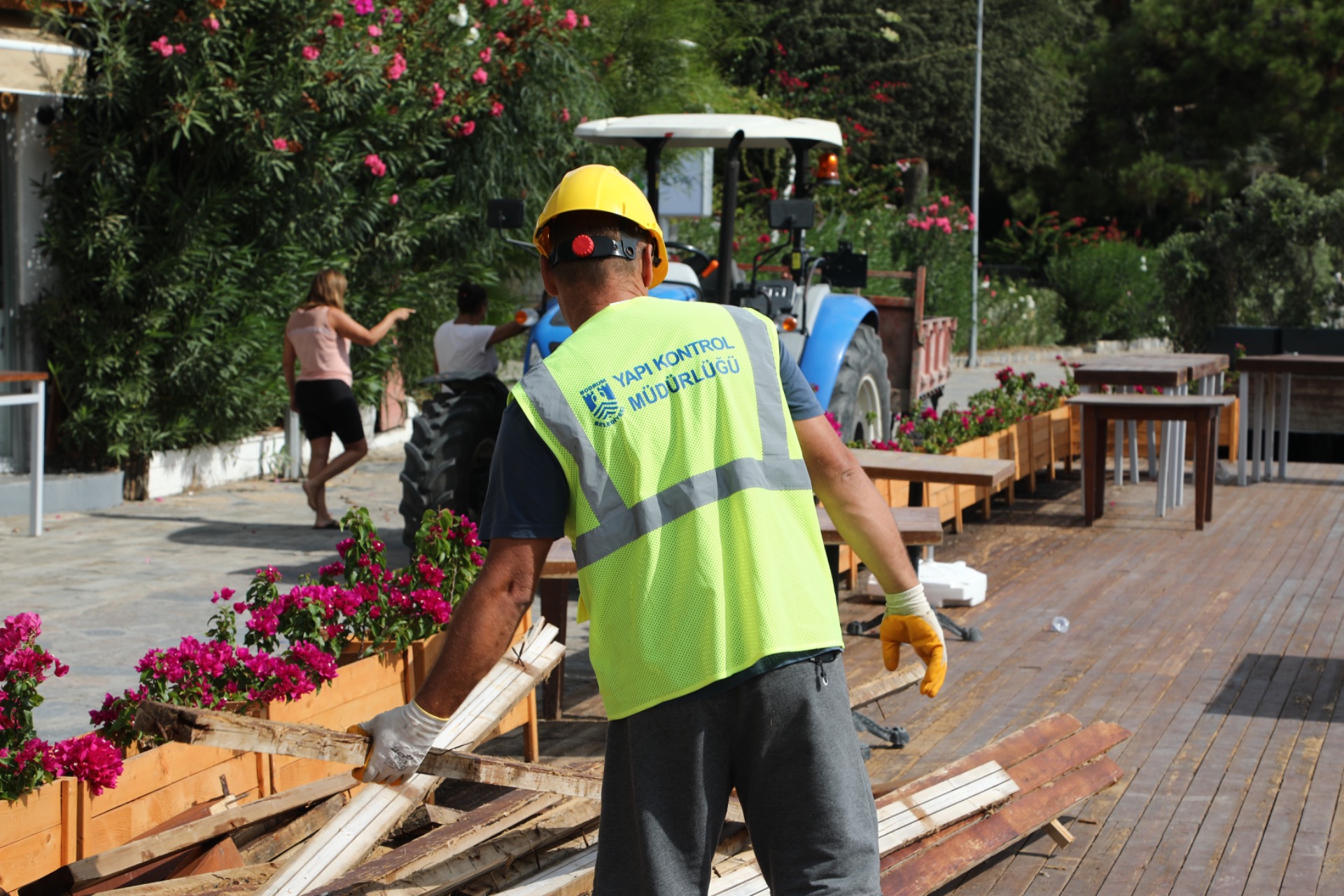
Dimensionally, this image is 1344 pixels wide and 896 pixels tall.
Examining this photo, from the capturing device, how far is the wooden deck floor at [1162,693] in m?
4.34

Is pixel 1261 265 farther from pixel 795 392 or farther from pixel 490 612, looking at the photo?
pixel 490 612

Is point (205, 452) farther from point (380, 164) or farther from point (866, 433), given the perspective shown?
point (866, 433)

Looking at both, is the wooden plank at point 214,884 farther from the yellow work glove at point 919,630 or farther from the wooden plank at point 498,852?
the yellow work glove at point 919,630

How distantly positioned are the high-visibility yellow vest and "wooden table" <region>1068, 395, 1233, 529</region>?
305 inches

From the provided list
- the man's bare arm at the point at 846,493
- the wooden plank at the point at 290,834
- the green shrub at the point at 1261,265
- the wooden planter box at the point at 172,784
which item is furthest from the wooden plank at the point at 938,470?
the green shrub at the point at 1261,265

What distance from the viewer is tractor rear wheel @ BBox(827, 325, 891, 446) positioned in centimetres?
931

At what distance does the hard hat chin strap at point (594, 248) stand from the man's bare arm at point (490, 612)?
1.70 feet

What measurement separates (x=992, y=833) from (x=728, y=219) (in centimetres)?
460

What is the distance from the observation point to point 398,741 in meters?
2.78

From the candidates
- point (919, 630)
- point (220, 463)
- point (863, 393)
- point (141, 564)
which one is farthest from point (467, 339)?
point (919, 630)

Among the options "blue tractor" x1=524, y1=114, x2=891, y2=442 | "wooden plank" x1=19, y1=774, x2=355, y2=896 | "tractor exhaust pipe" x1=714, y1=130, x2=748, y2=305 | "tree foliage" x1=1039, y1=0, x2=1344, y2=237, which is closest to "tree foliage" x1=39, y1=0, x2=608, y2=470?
"blue tractor" x1=524, y1=114, x2=891, y2=442

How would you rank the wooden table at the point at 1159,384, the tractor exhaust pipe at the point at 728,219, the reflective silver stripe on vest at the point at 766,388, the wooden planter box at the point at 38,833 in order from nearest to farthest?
the reflective silver stripe on vest at the point at 766,388, the wooden planter box at the point at 38,833, the tractor exhaust pipe at the point at 728,219, the wooden table at the point at 1159,384

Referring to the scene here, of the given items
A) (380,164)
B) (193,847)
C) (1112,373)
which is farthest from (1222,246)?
(193,847)

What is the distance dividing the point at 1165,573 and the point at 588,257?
21.3 feet
